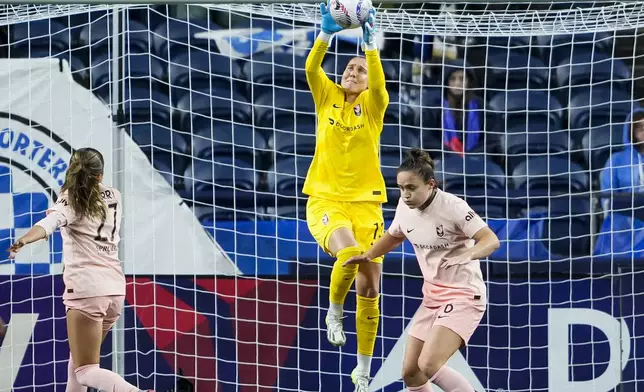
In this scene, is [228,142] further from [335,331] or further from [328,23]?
[328,23]

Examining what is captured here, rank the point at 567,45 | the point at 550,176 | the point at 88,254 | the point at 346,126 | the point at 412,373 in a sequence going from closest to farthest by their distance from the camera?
the point at 412,373, the point at 88,254, the point at 346,126, the point at 550,176, the point at 567,45

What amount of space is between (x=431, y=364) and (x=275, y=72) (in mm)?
2900

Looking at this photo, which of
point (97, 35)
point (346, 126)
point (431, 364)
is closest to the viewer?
point (431, 364)

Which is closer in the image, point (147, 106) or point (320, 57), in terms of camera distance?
point (320, 57)

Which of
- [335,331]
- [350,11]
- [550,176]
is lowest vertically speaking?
[335,331]

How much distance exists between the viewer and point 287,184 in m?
7.39

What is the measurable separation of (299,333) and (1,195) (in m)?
2.09

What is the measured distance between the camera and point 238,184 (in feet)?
24.3

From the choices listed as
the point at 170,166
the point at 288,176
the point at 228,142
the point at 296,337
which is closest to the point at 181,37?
the point at 228,142

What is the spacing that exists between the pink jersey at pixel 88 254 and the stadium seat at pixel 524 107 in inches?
115

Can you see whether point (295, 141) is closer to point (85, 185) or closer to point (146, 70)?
point (146, 70)

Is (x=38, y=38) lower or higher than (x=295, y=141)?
higher

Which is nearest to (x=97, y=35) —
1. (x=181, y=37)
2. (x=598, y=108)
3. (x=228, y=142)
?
(x=181, y=37)

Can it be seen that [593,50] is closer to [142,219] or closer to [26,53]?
[142,219]
